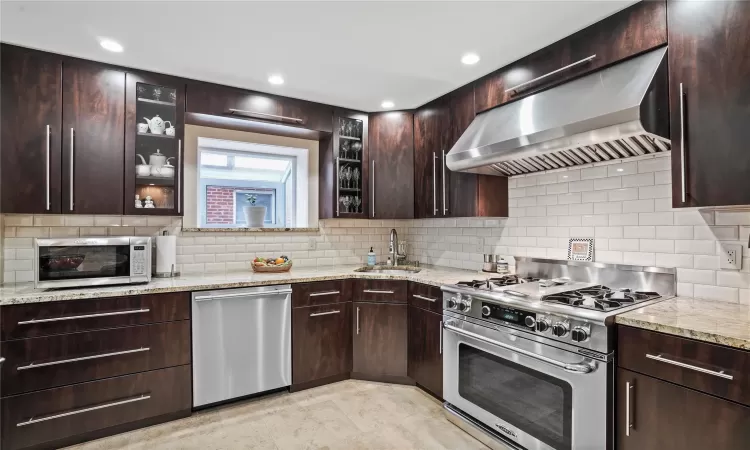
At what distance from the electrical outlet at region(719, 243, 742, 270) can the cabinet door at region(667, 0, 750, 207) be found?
0.44 meters

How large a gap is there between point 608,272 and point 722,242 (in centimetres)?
58

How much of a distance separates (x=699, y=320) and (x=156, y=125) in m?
3.40

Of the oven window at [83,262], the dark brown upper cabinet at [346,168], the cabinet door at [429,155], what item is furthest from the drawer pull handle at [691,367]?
the oven window at [83,262]

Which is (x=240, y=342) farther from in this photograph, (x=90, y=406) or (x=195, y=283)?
(x=90, y=406)

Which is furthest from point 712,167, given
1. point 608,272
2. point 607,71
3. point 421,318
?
point 421,318

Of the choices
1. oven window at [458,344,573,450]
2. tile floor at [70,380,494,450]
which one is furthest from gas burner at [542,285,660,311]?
tile floor at [70,380,494,450]

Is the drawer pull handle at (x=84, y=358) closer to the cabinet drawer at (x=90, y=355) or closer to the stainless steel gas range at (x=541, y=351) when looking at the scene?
the cabinet drawer at (x=90, y=355)

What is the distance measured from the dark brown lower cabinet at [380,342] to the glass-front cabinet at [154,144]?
5.53ft

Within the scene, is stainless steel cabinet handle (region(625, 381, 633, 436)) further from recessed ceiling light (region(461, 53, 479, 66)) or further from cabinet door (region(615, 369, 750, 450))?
recessed ceiling light (region(461, 53, 479, 66))

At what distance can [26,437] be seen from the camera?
2.10 m

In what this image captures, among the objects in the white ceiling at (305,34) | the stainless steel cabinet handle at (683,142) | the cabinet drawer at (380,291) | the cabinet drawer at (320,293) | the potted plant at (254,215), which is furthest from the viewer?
the potted plant at (254,215)

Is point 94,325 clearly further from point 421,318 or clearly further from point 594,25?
point 594,25

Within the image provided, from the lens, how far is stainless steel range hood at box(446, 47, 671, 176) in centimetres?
174

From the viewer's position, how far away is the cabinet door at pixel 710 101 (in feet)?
4.99
